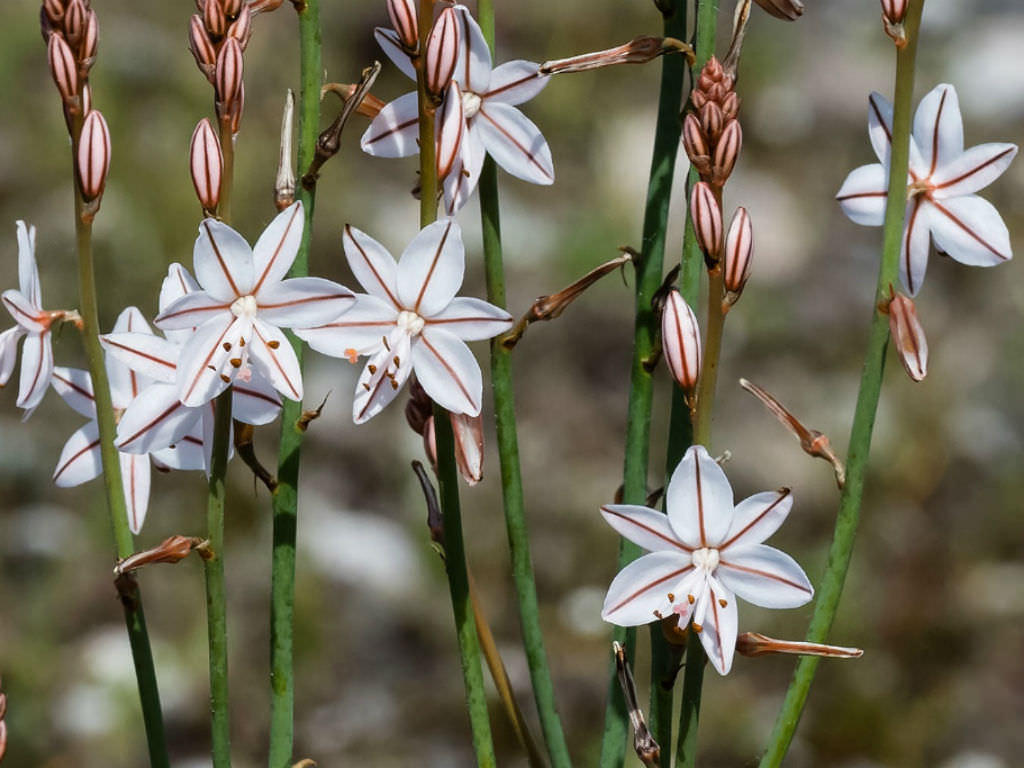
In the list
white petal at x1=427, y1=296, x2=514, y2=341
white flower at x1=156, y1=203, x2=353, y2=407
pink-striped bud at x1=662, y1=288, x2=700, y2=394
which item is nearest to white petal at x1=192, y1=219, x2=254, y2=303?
white flower at x1=156, y1=203, x2=353, y2=407

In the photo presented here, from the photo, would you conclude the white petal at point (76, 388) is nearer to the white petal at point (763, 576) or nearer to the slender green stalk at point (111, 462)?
the slender green stalk at point (111, 462)

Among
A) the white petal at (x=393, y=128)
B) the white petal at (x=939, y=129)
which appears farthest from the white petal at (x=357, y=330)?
the white petal at (x=939, y=129)

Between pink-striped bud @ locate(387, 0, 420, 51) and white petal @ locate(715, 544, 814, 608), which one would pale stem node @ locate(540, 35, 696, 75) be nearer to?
pink-striped bud @ locate(387, 0, 420, 51)

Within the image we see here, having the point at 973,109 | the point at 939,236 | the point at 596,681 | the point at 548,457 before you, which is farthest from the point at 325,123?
the point at 939,236

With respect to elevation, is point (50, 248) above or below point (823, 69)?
below

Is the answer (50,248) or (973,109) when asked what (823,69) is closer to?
(973,109)

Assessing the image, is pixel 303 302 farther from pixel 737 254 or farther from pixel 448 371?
pixel 737 254
